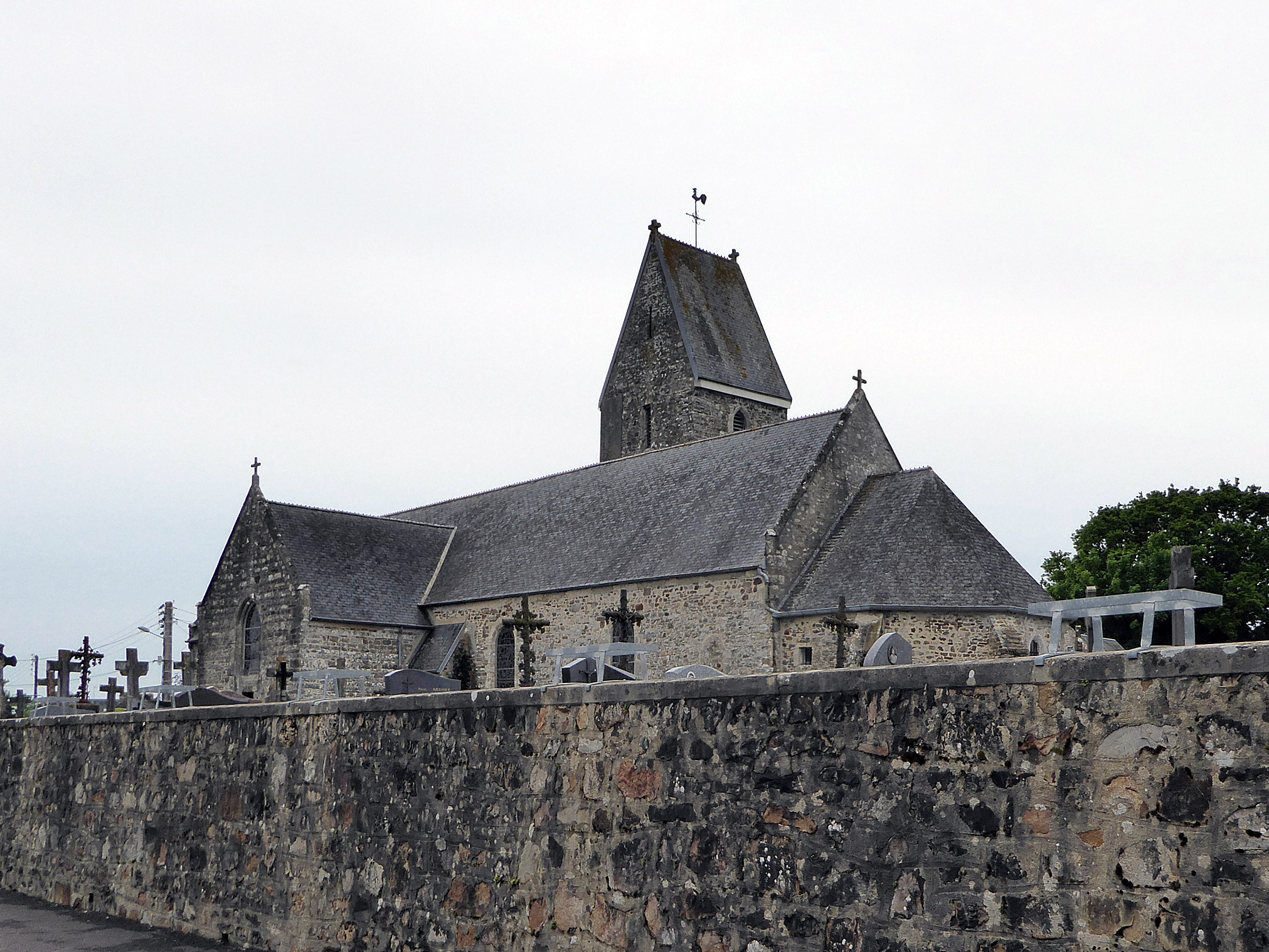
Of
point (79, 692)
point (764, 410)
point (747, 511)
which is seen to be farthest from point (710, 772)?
point (764, 410)

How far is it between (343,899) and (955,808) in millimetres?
4869

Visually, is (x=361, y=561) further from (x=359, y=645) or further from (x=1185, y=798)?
(x=1185, y=798)

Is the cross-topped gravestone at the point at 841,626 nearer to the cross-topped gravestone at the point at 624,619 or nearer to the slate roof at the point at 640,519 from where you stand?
the slate roof at the point at 640,519

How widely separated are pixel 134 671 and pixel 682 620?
41.4ft

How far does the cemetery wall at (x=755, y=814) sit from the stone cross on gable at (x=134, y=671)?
493cm

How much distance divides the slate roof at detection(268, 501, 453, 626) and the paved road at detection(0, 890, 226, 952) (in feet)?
60.7

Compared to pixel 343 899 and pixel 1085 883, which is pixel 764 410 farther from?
pixel 1085 883

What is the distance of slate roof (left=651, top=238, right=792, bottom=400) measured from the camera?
37344 millimetres

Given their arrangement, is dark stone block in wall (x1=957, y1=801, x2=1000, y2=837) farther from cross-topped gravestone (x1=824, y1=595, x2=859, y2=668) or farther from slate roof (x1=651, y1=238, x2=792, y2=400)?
slate roof (x1=651, y1=238, x2=792, y2=400)

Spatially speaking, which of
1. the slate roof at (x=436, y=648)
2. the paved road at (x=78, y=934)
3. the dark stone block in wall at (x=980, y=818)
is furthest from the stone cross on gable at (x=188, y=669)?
the dark stone block in wall at (x=980, y=818)

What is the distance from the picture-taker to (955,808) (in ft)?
16.9

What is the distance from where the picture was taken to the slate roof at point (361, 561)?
30.7m

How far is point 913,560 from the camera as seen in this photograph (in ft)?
78.8

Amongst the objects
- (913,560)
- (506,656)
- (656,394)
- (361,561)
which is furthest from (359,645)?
(913,560)
